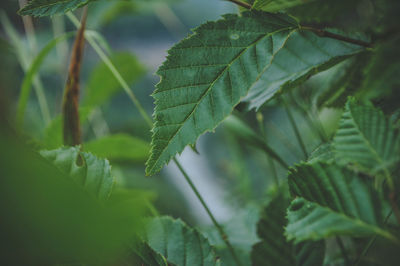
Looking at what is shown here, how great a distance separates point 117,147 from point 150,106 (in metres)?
1.17

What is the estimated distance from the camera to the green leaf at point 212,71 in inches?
10.7

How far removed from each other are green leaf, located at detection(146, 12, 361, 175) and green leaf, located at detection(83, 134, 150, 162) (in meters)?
0.30

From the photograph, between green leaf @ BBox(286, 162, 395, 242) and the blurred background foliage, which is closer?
green leaf @ BBox(286, 162, 395, 242)

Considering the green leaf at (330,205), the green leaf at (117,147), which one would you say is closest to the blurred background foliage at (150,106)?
the green leaf at (117,147)

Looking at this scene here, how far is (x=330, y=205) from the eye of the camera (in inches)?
8.5

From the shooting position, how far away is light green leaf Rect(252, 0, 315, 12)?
0.28m

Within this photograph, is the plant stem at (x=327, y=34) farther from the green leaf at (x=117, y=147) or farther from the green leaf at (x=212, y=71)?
the green leaf at (x=117, y=147)

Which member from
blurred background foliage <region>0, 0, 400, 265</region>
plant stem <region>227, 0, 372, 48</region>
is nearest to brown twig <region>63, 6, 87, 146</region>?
blurred background foliage <region>0, 0, 400, 265</region>

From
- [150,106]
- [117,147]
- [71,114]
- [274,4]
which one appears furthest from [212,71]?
[150,106]

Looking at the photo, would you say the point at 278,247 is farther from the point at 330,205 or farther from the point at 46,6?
the point at 46,6

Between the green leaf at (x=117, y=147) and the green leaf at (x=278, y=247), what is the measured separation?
10.2 inches

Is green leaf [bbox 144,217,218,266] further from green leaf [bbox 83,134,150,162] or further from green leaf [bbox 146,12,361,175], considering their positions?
green leaf [bbox 83,134,150,162]

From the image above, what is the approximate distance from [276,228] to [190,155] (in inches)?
35.2

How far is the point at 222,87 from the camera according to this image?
0.28 meters
